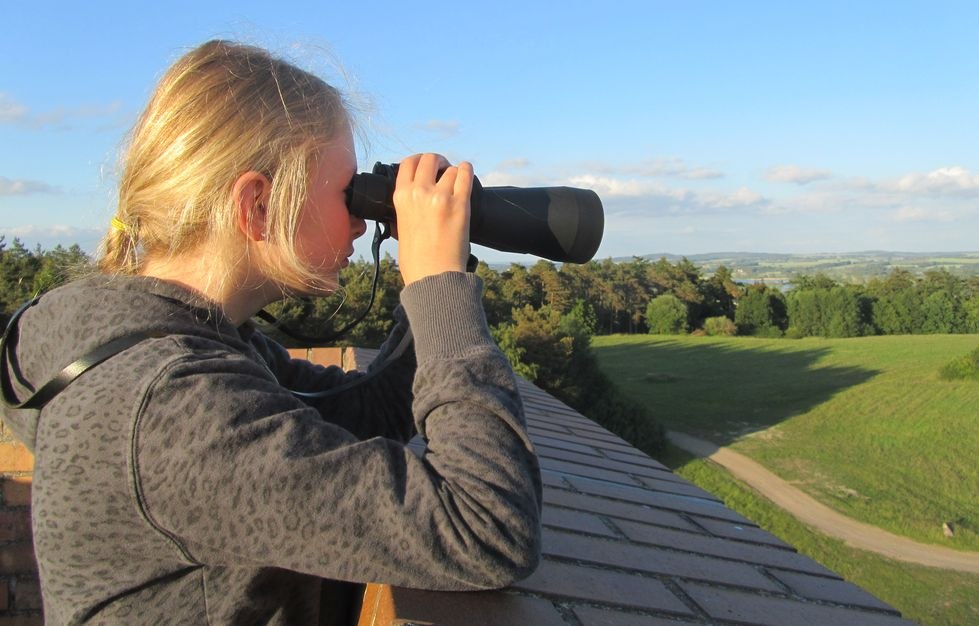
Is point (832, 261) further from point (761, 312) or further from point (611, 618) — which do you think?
point (611, 618)

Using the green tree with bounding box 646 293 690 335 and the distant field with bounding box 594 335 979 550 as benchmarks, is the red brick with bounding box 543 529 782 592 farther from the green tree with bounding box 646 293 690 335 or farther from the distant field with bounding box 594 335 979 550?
the green tree with bounding box 646 293 690 335

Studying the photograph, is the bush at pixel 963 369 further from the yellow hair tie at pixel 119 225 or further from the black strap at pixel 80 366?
the black strap at pixel 80 366

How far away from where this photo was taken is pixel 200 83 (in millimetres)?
1103

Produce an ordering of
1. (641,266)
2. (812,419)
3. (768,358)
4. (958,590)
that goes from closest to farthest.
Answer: (958,590)
(812,419)
(768,358)
(641,266)

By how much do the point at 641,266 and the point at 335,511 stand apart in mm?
58903

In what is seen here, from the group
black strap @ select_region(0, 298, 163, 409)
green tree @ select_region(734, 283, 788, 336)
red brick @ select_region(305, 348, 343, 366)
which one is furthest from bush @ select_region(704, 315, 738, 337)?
black strap @ select_region(0, 298, 163, 409)

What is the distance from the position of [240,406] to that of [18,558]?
216cm

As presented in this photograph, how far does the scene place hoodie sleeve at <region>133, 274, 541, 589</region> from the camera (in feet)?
2.68

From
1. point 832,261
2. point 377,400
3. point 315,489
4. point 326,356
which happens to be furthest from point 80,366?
point 832,261

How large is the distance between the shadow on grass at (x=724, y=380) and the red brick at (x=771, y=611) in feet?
86.0

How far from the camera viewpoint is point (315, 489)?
83 cm

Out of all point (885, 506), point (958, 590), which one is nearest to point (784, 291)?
point (885, 506)

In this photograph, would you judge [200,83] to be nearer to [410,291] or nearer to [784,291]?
[410,291]

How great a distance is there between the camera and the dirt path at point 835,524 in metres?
16.0
